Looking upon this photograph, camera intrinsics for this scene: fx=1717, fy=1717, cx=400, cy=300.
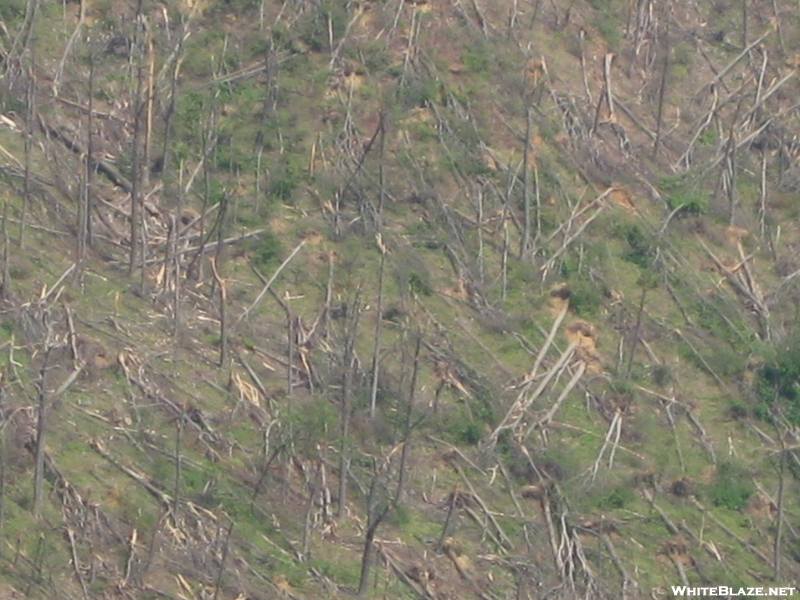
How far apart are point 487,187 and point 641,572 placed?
556 centimetres

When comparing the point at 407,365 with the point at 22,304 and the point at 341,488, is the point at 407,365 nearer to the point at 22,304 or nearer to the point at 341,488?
the point at 341,488

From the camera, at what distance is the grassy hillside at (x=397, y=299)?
51.0 feet

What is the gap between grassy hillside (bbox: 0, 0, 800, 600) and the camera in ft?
51.0

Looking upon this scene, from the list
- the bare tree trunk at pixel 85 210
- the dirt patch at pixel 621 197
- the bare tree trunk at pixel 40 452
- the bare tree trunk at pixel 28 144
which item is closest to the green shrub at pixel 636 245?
the dirt patch at pixel 621 197

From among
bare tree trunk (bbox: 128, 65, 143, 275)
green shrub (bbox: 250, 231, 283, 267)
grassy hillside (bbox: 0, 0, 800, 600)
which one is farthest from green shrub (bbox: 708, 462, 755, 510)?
bare tree trunk (bbox: 128, 65, 143, 275)

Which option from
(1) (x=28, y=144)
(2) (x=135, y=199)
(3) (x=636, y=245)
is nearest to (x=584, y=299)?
(3) (x=636, y=245)

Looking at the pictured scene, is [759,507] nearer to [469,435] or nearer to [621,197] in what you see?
[469,435]

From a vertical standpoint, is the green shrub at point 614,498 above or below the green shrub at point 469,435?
below

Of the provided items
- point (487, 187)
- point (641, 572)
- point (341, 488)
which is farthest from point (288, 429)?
point (487, 187)

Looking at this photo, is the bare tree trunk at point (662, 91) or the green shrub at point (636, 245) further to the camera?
the bare tree trunk at point (662, 91)

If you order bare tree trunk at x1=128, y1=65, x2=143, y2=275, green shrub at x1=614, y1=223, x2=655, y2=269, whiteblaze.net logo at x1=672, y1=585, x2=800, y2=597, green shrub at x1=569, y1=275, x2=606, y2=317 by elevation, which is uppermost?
bare tree trunk at x1=128, y1=65, x2=143, y2=275

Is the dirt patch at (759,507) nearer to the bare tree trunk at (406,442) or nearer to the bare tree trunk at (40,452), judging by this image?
the bare tree trunk at (406,442)

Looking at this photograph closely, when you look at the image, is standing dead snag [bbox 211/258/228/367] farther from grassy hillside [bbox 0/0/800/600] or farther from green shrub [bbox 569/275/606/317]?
green shrub [bbox 569/275/606/317]

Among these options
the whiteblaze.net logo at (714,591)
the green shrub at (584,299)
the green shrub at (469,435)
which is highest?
the green shrub at (584,299)
